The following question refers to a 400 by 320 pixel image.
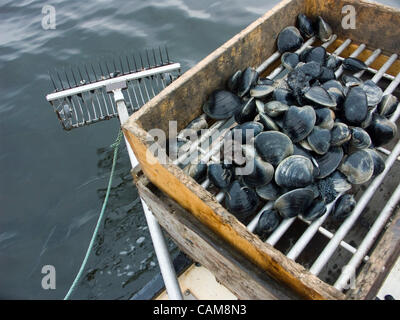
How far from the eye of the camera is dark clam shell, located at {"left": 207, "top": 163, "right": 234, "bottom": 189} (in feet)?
7.34

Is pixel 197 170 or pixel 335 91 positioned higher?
pixel 335 91

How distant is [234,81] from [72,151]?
3.10 meters

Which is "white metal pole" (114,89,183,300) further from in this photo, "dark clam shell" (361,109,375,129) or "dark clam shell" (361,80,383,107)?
"dark clam shell" (361,80,383,107)

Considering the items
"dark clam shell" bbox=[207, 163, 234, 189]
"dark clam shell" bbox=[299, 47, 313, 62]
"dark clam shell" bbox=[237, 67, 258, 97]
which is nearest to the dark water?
"dark clam shell" bbox=[207, 163, 234, 189]

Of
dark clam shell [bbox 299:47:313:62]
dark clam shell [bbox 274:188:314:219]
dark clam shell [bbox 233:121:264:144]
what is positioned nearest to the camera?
dark clam shell [bbox 274:188:314:219]

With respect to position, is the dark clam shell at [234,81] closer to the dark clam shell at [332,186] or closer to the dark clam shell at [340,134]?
the dark clam shell at [340,134]

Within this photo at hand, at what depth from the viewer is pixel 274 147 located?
2.23 m

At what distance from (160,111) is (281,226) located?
1.23m

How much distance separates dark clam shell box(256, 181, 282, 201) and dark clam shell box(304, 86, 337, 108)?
29.4 inches

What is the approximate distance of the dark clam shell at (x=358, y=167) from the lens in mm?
2172

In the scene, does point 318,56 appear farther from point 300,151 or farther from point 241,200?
point 241,200

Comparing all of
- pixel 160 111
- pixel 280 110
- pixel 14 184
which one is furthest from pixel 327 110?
pixel 14 184

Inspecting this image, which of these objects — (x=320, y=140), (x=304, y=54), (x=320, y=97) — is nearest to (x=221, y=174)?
(x=320, y=140)
